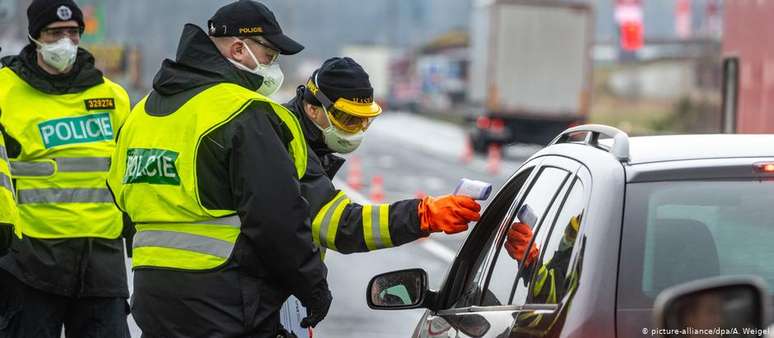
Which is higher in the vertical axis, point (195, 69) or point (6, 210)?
point (195, 69)

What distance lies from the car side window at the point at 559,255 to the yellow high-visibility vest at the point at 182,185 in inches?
37.3

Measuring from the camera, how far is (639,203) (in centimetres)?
341

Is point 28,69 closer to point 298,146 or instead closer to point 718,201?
point 298,146

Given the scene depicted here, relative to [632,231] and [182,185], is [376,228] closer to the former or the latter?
[182,185]

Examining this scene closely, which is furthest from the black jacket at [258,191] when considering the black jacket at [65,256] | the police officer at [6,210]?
the black jacket at [65,256]

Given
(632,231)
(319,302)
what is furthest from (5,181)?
(632,231)

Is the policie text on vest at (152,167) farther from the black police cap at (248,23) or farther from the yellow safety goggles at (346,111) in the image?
the yellow safety goggles at (346,111)

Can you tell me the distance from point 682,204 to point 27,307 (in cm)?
318

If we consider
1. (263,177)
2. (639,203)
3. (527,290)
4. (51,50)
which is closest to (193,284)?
(263,177)

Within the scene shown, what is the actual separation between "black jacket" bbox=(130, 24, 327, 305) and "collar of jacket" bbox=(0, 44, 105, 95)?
162 centimetres

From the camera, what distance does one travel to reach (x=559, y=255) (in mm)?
3609

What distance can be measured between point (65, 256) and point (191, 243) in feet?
5.63

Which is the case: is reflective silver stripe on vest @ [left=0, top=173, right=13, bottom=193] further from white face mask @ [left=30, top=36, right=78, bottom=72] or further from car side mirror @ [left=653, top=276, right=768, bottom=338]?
car side mirror @ [left=653, top=276, right=768, bottom=338]

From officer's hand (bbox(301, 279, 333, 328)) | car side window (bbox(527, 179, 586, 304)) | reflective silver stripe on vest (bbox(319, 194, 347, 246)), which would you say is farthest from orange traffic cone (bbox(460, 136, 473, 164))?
car side window (bbox(527, 179, 586, 304))
